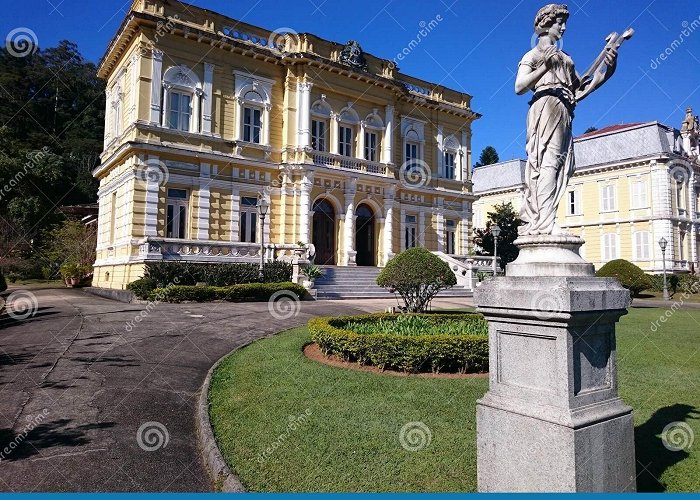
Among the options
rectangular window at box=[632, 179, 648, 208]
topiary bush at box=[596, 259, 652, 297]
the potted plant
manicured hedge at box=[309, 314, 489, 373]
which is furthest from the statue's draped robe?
rectangular window at box=[632, 179, 648, 208]

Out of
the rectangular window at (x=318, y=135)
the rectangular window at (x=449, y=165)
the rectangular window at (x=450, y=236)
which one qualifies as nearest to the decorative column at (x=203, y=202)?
the rectangular window at (x=318, y=135)

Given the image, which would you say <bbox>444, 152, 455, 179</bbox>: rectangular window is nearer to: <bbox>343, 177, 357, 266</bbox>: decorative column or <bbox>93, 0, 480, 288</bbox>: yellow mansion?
<bbox>93, 0, 480, 288</bbox>: yellow mansion

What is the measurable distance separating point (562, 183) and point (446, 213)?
28169mm

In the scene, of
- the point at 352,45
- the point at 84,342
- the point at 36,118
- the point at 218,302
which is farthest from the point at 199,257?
the point at 36,118

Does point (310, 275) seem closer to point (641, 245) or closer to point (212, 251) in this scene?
point (212, 251)

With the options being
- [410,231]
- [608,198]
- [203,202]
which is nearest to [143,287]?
[203,202]

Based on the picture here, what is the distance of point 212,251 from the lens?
21438 mm

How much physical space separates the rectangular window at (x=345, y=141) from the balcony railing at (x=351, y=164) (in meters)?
1.04

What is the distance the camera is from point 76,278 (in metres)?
28.0

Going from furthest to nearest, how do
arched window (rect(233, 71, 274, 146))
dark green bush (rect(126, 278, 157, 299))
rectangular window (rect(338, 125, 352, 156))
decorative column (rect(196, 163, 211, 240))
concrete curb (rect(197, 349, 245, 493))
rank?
1. rectangular window (rect(338, 125, 352, 156))
2. arched window (rect(233, 71, 274, 146))
3. decorative column (rect(196, 163, 211, 240))
4. dark green bush (rect(126, 278, 157, 299))
5. concrete curb (rect(197, 349, 245, 493))

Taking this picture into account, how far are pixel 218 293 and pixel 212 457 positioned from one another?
13411 millimetres

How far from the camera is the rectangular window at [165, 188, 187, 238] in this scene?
21781 millimetres

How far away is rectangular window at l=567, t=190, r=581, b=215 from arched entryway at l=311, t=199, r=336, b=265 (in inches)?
1034

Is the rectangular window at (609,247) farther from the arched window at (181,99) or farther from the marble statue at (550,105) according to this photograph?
the marble statue at (550,105)
